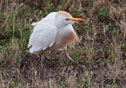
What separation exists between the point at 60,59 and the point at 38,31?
51 centimetres

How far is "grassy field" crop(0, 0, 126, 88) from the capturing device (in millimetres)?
4711

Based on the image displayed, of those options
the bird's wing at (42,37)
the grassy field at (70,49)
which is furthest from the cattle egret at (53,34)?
the grassy field at (70,49)

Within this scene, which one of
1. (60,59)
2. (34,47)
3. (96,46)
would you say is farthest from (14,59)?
(96,46)

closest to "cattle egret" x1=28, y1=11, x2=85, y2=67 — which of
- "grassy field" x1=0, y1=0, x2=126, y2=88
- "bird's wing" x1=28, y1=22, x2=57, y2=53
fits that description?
"bird's wing" x1=28, y1=22, x2=57, y2=53

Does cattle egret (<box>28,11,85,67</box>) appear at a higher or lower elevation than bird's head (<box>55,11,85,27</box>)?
lower

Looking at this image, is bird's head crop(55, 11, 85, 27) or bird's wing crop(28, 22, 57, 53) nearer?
bird's head crop(55, 11, 85, 27)

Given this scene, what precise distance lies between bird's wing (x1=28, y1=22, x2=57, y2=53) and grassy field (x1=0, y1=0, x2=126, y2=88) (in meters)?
0.21

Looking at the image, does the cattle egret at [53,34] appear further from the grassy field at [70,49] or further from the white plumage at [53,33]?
the grassy field at [70,49]

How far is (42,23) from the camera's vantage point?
5.06 m

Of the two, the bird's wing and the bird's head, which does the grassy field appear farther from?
the bird's head

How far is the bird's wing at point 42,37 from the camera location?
492 cm

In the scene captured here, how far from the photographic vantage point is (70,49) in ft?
17.5

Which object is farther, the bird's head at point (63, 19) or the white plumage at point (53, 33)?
the white plumage at point (53, 33)

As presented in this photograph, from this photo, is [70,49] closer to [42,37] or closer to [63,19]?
[42,37]
